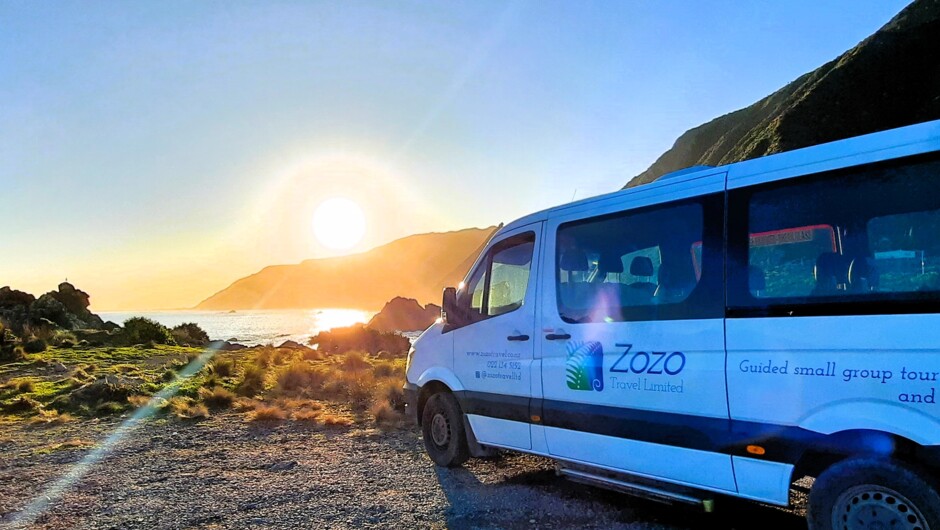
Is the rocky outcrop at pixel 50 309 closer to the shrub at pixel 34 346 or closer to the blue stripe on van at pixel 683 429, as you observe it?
the shrub at pixel 34 346

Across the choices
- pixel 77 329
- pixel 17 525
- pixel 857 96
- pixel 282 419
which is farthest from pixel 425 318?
pixel 17 525

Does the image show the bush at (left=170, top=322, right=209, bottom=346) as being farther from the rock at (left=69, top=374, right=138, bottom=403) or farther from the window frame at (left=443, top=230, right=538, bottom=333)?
the window frame at (left=443, top=230, right=538, bottom=333)

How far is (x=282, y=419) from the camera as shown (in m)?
11.2

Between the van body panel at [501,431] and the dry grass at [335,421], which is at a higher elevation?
the van body panel at [501,431]

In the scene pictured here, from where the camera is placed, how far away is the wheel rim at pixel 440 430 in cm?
680

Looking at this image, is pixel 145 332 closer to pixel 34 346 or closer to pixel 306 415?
pixel 34 346

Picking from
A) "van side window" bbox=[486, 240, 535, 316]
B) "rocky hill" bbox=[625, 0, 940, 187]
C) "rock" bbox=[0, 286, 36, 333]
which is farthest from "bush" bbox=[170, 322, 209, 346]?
"rocky hill" bbox=[625, 0, 940, 187]

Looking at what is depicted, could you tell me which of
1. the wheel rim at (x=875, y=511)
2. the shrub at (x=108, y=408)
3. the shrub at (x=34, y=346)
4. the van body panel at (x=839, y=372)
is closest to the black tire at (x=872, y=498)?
the wheel rim at (x=875, y=511)

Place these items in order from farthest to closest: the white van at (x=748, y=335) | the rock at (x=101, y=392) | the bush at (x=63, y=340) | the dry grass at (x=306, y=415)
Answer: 1. the bush at (x=63, y=340)
2. the rock at (x=101, y=392)
3. the dry grass at (x=306, y=415)
4. the white van at (x=748, y=335)

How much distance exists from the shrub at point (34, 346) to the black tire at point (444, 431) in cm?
2293

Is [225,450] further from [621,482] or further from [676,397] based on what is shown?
[676,397]

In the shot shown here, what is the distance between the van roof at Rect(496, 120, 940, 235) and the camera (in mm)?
3373

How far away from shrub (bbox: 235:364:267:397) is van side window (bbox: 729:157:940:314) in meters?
13.5

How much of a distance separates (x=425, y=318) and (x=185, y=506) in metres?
88.0
